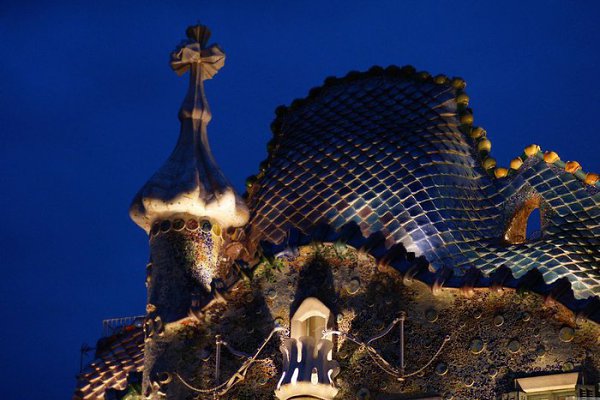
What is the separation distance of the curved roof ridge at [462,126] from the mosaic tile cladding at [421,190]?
0.02 metres

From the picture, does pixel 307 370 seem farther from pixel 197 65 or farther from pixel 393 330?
pixel 197 65

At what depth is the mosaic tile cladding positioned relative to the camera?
53.7 feet

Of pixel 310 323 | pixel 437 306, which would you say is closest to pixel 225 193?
pixel 310 323

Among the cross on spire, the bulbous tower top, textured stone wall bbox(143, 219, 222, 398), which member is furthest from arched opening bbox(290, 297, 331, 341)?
the cross on spire

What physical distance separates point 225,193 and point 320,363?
8.93 feet

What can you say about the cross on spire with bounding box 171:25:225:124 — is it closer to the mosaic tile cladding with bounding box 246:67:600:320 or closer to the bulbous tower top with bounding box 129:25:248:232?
the bulbous tower top with bounding box 129:25:248:232

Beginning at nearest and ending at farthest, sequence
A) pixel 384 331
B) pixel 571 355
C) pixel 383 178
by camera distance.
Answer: pixel 571 355 < pixel 384 331 < pixel 383 178

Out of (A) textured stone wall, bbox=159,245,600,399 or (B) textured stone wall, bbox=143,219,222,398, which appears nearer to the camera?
(A) textured stone wall, bbox=159,245,600,399

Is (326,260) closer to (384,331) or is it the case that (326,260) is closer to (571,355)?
(384,331)

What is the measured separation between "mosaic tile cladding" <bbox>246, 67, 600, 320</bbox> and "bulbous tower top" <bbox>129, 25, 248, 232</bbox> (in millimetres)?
602

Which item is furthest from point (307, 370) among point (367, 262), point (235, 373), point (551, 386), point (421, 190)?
point (551, 386)

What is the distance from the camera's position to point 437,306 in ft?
53.0

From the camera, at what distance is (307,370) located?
16328mm

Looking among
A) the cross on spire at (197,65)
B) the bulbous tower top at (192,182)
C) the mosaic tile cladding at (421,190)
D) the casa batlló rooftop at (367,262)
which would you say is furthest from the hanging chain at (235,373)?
the cross on spire at (197,65)
